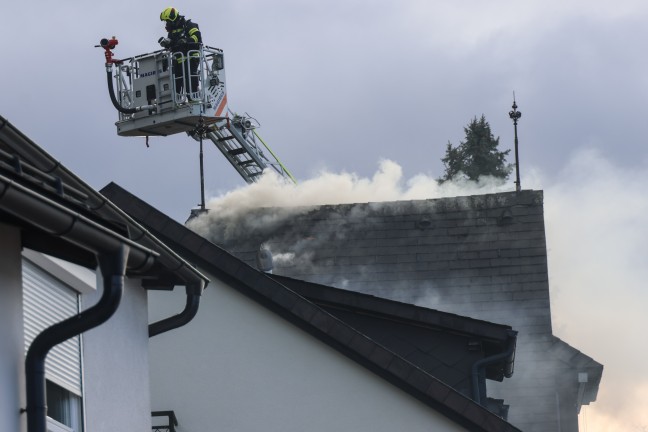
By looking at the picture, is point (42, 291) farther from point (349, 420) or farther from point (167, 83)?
point (167, 83)

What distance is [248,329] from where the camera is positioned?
15516mm

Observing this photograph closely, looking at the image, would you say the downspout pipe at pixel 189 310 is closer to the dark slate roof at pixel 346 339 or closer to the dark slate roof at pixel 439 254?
the dark slate roof at pixel 346 339

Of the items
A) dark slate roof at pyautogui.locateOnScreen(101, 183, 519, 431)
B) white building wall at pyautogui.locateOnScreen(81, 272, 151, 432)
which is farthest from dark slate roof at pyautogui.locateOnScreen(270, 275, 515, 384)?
white building wall at pyautogui.locateOnScreen(81, 272, 151, 432)

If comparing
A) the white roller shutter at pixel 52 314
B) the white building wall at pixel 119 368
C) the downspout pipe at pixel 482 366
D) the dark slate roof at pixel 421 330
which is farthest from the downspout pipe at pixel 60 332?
the downspout pipe at pixel 482 366

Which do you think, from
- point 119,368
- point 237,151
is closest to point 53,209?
point 119,368

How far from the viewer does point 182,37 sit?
35.2m

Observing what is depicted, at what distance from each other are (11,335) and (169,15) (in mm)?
27655

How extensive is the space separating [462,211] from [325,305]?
13502mm

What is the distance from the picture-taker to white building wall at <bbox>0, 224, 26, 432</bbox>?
7.77m

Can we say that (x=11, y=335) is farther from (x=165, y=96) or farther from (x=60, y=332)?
(x=165, y=96)

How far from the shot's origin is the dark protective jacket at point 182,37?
1385 inches

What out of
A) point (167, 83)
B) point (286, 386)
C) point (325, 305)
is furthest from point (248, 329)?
point (167, 83)

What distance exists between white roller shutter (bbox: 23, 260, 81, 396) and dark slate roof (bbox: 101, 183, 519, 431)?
19.6 ft

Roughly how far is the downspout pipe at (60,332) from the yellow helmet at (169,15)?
2714 cm
